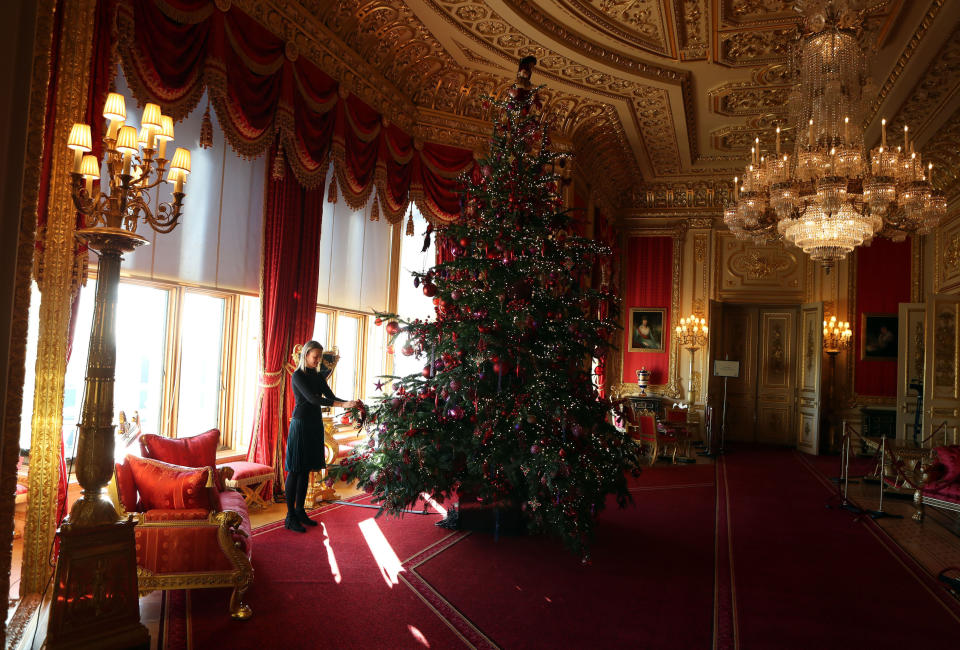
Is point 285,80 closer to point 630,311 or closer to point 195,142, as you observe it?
point 195,142

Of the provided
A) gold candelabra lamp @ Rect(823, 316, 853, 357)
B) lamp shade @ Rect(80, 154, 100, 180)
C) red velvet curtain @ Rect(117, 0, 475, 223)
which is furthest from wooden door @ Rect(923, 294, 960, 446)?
lamp shade @ Rect(80, 154, 100, 180)

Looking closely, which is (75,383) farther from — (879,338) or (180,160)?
(879,338)

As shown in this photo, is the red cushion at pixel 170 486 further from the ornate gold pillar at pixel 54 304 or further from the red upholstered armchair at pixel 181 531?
the ornate gold pillar at pixel 54 304

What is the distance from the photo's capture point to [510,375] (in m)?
4.55

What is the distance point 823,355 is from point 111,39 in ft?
35.9

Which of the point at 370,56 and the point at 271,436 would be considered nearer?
the point at 271,436

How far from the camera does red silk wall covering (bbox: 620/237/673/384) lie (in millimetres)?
11227

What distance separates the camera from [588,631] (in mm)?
3139

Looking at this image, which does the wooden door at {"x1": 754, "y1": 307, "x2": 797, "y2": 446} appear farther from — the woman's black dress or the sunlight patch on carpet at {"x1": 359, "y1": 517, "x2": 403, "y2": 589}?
the woman's black dress

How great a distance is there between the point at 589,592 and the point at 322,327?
402 centimetres

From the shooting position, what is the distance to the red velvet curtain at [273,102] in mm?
3863

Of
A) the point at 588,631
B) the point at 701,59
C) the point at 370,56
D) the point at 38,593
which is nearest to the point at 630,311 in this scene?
the point at 701,59

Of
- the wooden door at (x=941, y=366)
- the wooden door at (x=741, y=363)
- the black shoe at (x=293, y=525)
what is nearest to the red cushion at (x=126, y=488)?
the black shoe at (x=293, y=525)

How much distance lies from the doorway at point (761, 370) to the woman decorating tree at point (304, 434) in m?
8.41
